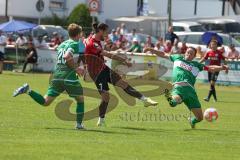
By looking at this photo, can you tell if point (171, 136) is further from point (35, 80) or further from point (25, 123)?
point (35, 80)

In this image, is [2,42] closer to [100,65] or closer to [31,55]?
[31,55]

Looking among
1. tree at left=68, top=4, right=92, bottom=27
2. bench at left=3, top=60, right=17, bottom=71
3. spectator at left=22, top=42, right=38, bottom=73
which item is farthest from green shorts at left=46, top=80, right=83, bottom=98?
tree at left=68, top=4, right=92, bottom=27

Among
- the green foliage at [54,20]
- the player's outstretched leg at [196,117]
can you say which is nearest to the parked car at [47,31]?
the green foliage at [54,20]

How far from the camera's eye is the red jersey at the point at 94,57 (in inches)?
635

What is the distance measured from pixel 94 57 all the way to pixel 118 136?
2760mm

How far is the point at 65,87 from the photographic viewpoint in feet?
48.7

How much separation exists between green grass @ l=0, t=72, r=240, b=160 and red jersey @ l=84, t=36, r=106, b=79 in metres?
1.16

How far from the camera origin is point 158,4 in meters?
75.0

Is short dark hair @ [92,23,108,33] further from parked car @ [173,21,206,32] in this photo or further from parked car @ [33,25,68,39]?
parked car @ [173,21,206,32]

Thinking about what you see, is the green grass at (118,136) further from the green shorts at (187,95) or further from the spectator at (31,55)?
the spectator at (31,55)

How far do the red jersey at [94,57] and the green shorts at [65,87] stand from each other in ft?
4.84

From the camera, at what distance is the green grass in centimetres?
1170

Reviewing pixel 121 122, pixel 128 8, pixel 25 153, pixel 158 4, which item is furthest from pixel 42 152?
pixel 158 4

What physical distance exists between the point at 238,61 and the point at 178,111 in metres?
13.8
